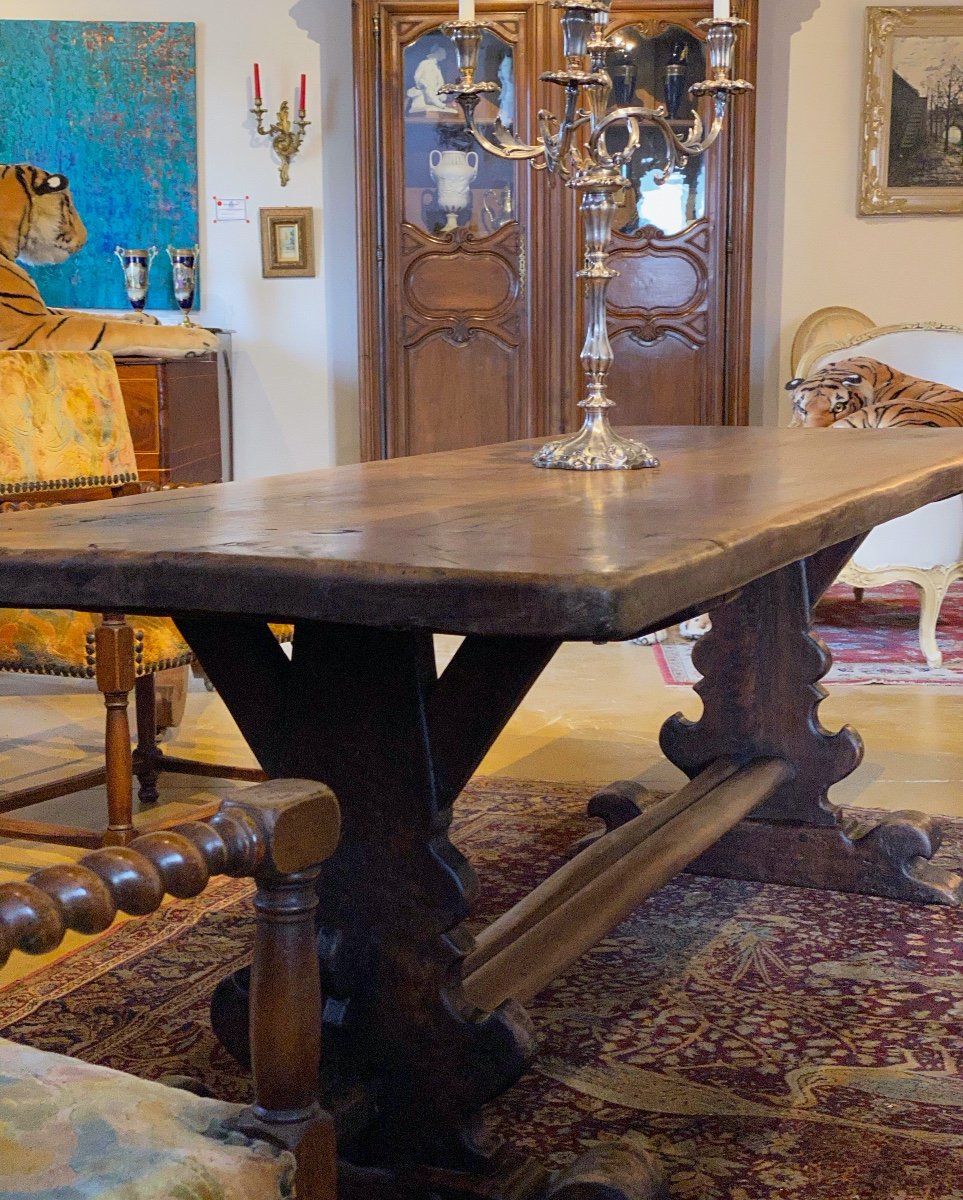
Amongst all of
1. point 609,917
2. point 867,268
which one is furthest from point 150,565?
point 867,268

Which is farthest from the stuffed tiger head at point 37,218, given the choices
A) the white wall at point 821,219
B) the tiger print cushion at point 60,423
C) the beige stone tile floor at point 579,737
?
the white wall at point 821,219

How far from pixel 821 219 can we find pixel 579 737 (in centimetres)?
334

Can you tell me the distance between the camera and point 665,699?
3.71 m

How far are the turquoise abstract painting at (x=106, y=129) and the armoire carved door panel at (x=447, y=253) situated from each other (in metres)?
0.92

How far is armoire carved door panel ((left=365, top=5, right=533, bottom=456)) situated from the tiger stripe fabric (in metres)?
0.98

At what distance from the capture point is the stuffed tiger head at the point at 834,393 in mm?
4559

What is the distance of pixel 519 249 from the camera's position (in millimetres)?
5547

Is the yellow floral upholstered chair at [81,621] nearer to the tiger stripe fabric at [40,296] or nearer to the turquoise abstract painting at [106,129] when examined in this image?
the tiger stripe fabric at [40,296]

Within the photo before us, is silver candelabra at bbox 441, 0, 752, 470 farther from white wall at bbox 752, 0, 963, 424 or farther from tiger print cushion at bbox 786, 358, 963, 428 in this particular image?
white wall at bbox 752, 0, 963, 424

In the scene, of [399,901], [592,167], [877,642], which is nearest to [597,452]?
[592,167]

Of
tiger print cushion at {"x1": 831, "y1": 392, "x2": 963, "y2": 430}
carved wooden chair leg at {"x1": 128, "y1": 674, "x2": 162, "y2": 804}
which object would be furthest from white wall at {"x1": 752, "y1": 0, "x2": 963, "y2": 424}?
carved wooden chair leg at {"x1": 128, "y1": 674, "x2": 162, "y2": 804}

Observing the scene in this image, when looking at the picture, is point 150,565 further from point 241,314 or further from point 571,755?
point 241,314

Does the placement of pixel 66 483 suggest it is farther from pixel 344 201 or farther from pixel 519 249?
pixel 344 201

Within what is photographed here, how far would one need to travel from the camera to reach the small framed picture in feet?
19.1
